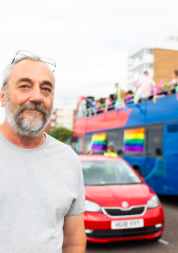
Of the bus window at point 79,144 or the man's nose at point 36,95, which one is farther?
the bus window at point 79,144

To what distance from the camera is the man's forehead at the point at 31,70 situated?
1679 mm

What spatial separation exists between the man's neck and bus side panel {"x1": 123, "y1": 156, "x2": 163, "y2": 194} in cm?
808

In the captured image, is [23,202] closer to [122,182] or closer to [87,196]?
[87,196]

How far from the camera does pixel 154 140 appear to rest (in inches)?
381

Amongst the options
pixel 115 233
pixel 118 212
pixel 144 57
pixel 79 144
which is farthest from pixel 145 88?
pixel 144 57

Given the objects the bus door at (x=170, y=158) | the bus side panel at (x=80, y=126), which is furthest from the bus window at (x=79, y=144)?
the bus door at (x=170, y=158)

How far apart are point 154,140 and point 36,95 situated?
8364 mm

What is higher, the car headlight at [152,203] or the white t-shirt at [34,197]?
the white t-shirt at [34,197]

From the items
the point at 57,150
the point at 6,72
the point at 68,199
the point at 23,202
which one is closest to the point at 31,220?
the point at 23,202

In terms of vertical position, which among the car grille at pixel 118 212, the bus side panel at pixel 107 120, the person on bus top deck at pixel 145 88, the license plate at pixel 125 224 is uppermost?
the person on bus top deck at pixel 145 88

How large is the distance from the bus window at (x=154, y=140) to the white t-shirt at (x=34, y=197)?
7.96 m

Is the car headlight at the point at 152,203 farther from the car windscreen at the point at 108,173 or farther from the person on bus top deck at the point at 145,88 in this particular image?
the person on bus top deck at the point at 145,88

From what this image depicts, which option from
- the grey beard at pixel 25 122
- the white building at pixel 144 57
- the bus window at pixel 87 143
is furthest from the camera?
the white building at pixel 144 57

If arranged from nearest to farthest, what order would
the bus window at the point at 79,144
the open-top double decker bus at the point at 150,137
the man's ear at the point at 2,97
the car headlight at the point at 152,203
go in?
the man's ear at the point at 2,97, the car headlight at the point at 152,203, the open-top double decker bus at the point at 150,137, the bus window at the point at 79,144
